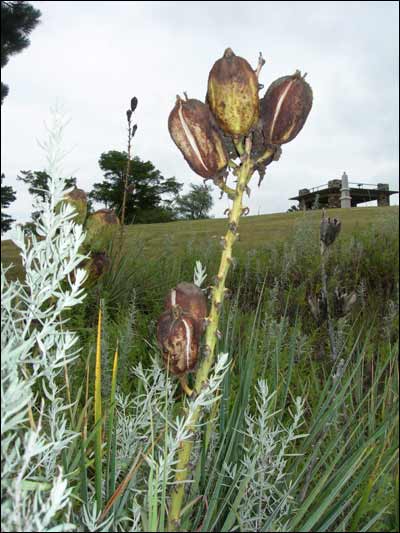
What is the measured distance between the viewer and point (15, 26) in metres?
13.1

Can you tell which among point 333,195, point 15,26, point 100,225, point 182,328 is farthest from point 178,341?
point 15,26

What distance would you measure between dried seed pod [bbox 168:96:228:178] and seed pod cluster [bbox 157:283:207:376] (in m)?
0.17

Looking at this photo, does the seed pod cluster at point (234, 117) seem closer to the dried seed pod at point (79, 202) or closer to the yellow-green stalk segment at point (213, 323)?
the yellow-green stalk segment at point (213, 323)

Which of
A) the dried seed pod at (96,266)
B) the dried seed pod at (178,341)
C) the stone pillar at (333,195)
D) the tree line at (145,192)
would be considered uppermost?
the tree line at (145,192)

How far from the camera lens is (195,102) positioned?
0.69 metres

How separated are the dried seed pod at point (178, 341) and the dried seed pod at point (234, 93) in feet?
0.86

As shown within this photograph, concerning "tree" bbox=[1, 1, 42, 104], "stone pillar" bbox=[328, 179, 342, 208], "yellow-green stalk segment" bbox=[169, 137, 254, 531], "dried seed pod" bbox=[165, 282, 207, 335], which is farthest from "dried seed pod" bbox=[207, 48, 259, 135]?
"tree" bbox=[1, 1, 42, 104]

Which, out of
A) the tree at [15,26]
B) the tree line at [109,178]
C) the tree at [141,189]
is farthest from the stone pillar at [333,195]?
the tree at [141,189]

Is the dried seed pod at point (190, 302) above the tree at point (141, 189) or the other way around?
the other way around

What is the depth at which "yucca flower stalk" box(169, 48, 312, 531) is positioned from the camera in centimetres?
66

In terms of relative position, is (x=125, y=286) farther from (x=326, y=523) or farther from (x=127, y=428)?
(x=326, y=523)

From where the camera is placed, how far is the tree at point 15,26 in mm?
12828

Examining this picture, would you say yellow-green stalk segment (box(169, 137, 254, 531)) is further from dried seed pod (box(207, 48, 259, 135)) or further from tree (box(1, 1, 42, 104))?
tree (box(1, 1, 42, 104))

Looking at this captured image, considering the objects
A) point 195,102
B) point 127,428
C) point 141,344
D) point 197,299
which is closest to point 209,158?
point 195,102
